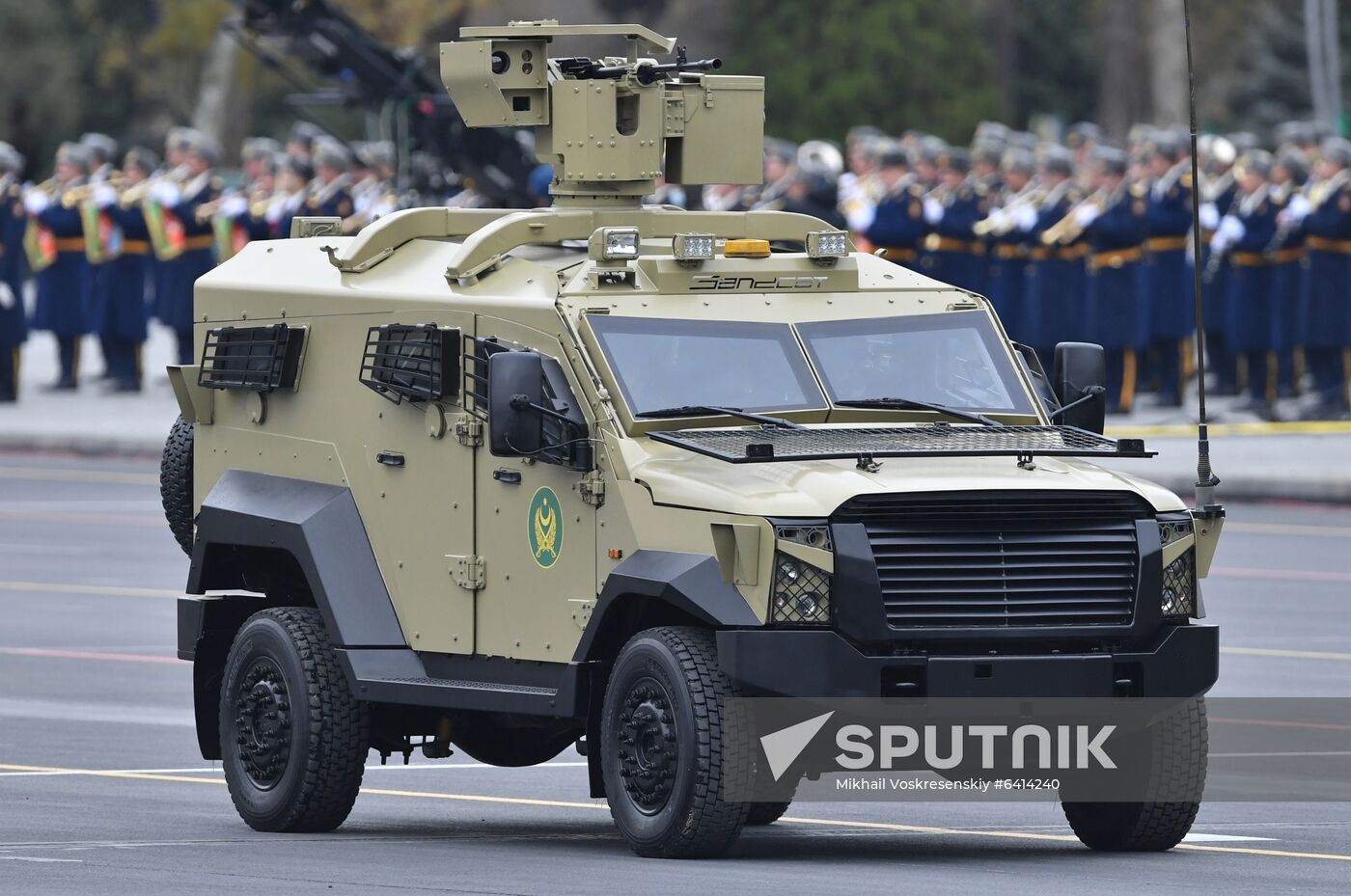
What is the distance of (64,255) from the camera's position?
119 ft

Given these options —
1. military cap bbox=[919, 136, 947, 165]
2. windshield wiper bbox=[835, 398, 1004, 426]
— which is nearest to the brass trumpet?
military cap bbox=[919, 136, 947, 165]

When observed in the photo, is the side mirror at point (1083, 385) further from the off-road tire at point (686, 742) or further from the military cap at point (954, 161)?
the military cap at point (954, 161)

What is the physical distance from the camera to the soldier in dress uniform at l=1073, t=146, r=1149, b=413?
31109 millimetres

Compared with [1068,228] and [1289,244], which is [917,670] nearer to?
[1289,244]

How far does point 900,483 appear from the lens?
10664 mm

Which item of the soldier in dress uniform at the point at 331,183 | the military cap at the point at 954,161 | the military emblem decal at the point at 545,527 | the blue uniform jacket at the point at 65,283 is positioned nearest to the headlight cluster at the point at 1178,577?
the military emblem decal at the point at 545,527

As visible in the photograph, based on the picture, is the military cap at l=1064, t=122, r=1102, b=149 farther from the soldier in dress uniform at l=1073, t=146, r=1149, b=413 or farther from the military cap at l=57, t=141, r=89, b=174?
the military cap at l=57, t=141, r=89, b=174

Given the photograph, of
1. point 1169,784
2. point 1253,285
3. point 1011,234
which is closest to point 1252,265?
point 1253,285

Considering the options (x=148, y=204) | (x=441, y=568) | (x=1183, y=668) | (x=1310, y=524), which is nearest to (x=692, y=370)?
(x=441, y=568)

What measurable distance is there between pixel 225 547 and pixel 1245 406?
19.2 meters

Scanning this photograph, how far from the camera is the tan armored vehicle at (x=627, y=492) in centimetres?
1066

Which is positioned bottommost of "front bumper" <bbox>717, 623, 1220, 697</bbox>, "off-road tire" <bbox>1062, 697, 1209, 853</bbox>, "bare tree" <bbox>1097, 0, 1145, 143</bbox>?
"off-road tire" <bbox>1062, 697, 1209, 853</bbox>

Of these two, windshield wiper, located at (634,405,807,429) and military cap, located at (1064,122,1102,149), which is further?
military cap, located at (1064,122,1102,149)

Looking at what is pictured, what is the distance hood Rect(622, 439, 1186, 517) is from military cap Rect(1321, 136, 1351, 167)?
18862 mm
